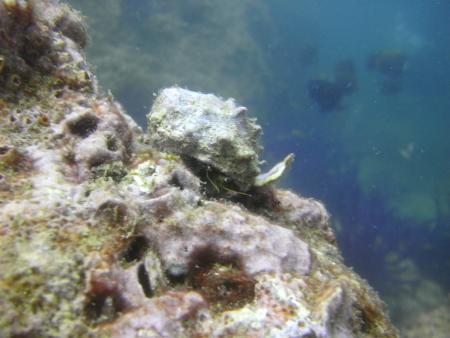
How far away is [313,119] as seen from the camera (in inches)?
942

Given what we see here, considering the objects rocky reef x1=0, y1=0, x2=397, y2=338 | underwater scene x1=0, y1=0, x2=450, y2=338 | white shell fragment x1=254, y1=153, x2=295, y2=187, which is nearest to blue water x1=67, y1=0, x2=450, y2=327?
white shell fragment x1=254, y1=153, x2=295, y2=187

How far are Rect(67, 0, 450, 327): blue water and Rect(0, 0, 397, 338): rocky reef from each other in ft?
33.9

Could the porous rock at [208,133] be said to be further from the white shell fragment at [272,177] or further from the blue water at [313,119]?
the blue water at [313,119]

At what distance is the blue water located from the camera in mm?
13141

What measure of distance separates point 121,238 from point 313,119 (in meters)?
23.0

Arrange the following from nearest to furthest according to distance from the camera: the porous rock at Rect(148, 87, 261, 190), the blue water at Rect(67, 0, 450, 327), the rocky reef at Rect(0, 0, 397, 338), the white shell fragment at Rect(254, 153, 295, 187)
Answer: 1. the rocky reef at Rect(0, 0, 397, 338)
2. the porous rock at Rect(148, 87, 261, 190)
3. the white shell fragment at Rect(254, 153, 295, 187)
4. the blue water at Rect(67, 0, 450, 327)

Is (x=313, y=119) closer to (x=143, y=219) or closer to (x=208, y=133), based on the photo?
(x=208, y=133)

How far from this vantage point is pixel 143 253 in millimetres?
2109

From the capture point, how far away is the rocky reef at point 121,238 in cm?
169

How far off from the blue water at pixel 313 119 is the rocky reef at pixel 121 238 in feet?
33.9

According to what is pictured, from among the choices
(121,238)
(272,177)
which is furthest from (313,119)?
(121,238)

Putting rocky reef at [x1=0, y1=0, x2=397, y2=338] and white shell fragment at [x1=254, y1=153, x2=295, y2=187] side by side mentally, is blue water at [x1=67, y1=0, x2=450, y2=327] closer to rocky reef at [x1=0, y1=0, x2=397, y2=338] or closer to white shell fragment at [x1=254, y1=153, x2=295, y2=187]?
white shell fragment at [x1=254, y1=153, x2=295, y2=187]

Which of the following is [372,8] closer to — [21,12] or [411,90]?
[411,90]

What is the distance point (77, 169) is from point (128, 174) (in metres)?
0.32
